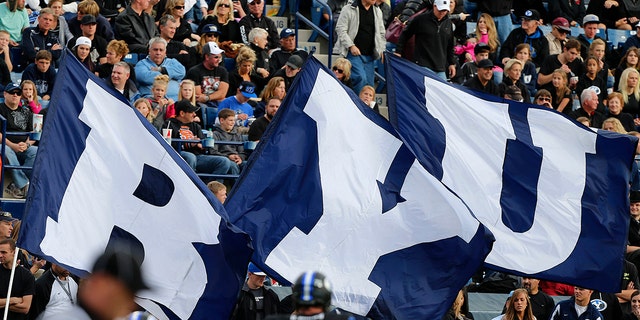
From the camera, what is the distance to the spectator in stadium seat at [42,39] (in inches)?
720

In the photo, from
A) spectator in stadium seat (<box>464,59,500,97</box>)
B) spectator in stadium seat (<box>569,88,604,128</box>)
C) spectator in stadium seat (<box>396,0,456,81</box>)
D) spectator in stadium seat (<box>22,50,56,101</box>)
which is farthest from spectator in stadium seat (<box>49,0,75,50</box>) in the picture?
spectator in stadium seat (<box>569,88,604,128</box>)

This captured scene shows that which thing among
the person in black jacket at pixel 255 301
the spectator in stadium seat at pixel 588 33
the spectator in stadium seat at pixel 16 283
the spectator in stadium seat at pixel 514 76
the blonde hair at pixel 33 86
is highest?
the spectator in stadium seat at pixel 16 283

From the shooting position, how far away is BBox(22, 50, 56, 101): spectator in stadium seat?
17328 millimetres

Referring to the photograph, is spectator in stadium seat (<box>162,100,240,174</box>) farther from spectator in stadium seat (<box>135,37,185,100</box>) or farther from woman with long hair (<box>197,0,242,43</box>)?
woman with long hair (<box>197,0,242,43</box>)

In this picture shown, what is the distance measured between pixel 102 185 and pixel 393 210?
2203 millimetres

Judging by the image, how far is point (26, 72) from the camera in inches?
687

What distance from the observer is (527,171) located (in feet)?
41.8

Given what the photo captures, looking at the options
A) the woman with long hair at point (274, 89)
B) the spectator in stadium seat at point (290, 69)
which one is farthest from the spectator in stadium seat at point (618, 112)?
the woman with long hair at point (274, 89)

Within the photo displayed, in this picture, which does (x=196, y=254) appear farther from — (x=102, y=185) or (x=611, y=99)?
(x=611, y=99)

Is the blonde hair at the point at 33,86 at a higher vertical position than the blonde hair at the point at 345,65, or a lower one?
higher

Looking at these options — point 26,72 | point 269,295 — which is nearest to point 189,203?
point 269,295

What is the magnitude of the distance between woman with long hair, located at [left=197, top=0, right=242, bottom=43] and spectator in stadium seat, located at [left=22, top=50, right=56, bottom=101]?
287 cm

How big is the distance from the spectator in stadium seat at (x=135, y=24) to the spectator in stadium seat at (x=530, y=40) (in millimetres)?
5388

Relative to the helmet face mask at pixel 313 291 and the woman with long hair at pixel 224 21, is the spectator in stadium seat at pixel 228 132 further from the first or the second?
the helmet face mask at pixel 313 291
